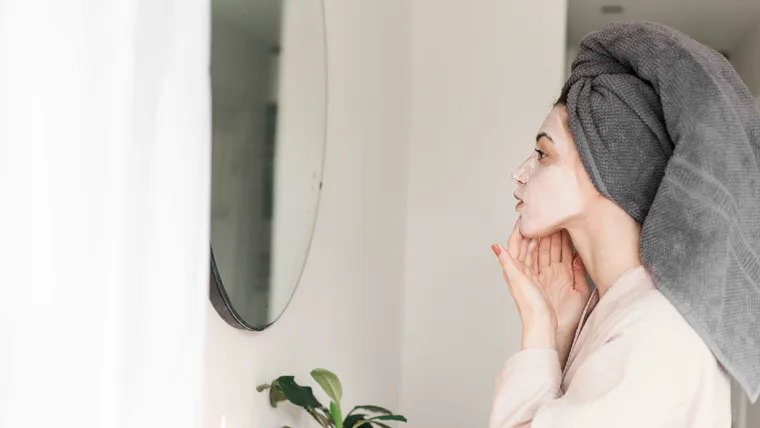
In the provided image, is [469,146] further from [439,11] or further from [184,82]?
[184,82]

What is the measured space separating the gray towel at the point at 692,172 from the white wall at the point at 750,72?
8.54ft

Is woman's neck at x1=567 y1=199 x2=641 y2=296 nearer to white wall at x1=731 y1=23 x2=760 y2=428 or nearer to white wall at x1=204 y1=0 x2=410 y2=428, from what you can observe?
white wall at x1=204 y1=0 x2=410 y2=428

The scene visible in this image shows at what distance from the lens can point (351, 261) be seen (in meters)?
2.08

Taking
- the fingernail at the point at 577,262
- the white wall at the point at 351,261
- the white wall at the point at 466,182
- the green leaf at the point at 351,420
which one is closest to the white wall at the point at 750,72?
the white wall at the point at 466,182

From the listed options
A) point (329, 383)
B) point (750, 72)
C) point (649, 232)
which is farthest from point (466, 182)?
point (750, 72)

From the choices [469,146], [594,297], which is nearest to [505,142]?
[469,146]

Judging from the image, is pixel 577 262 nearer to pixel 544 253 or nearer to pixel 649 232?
pixel 544 253

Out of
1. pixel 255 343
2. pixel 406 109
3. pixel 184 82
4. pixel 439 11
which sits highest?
pixel 439 11

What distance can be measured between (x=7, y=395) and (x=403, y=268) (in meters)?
2.09

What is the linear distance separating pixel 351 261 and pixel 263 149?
751mm

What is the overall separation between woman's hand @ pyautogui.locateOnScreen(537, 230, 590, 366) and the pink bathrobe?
0.90 feet

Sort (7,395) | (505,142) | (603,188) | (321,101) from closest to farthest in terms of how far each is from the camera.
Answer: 1. (7,395)
2. (603,188)
3. (321,101)
4. (505,142)

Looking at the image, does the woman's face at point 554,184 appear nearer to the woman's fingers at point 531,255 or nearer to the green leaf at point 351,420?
the woman's fingers at point 531,255

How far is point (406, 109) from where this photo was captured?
2.62 meters
